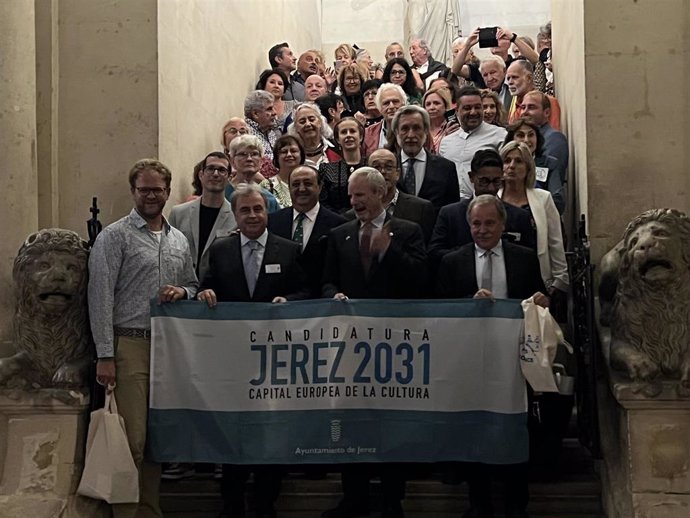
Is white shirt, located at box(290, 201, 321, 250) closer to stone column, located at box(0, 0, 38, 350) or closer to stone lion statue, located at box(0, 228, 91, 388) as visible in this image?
stone lion statue, located at box(0, 228, 91, 388)

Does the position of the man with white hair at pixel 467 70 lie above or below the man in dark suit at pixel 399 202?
above

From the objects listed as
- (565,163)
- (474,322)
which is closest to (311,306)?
(474,322)

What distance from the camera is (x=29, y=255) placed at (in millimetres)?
6102

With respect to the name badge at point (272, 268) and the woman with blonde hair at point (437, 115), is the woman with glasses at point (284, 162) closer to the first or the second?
the name badge at point (272, 268)

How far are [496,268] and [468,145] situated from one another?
1.70m

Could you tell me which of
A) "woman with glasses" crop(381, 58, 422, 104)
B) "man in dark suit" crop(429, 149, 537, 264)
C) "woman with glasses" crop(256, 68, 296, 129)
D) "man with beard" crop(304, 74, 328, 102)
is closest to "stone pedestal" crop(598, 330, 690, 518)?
"man in dark suit" crop(429, 149, 537, 264)

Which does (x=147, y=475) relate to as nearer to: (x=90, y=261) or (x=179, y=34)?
(x=90, y=261)

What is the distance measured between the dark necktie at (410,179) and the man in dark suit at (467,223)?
59 cm

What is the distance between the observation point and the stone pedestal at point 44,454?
19.4 feet

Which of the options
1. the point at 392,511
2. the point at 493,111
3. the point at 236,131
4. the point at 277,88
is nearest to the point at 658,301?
the point at 392,511

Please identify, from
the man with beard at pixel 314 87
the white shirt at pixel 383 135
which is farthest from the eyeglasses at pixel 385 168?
the man with beard at pixel 314 87

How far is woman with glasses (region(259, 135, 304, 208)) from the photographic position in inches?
284

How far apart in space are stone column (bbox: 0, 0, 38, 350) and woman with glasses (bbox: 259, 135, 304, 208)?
4.95 ft

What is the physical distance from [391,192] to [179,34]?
2585 millimetres
